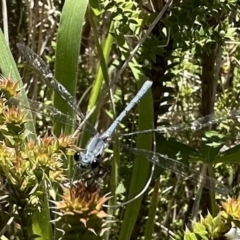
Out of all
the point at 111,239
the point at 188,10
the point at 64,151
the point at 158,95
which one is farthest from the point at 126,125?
the point at 64,151

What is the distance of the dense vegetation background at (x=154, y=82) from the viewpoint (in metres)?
1.48

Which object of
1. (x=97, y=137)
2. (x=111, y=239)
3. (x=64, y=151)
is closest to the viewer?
(x=64, y=151)

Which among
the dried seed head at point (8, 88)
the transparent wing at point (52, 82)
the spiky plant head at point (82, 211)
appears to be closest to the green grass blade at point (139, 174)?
the transparent wing at point (52, 82)

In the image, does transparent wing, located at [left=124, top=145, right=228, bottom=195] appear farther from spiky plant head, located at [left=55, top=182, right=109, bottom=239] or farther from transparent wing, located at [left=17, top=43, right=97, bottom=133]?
spiky plant head, located at [left=55, top=182, right=109, bottom=239]

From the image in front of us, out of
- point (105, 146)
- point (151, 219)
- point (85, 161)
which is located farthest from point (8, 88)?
point (151, 219)

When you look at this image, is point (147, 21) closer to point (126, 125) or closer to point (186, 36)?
point (186, 36)

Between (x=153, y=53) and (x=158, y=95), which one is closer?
(x=153, y=53)

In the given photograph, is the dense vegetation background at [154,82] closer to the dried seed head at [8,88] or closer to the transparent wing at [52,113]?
the transparent wing at [52,113]

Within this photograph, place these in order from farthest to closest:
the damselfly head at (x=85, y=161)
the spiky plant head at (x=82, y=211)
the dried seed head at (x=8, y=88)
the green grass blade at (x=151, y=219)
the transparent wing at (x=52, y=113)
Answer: the green grass blade at (x=151, y=219), the transparent wing at (x=52, y=113), the damselfly head at (x=85, y=161), the dried seed head at (x=8, y=88), the spiky plant head at (x=82, y=211)

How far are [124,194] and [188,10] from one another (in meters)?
0.59

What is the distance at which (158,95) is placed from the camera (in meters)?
1.70

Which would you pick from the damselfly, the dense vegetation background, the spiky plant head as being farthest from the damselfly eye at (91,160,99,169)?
the spiky plant head

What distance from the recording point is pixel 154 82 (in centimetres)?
169

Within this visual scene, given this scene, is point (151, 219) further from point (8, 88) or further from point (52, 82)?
point (8, 88)
